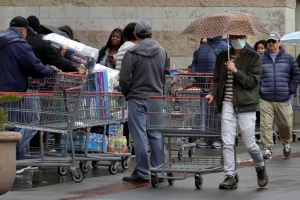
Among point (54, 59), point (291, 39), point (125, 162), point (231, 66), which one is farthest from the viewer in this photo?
point (291, 39)

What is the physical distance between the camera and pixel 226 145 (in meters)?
11.2

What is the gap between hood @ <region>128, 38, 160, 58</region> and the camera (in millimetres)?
11953

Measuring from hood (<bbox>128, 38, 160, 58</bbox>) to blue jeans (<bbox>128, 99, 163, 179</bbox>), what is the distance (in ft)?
1.86

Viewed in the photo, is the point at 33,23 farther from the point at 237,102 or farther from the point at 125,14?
the point at 125,14

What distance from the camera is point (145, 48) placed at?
12.0 meters

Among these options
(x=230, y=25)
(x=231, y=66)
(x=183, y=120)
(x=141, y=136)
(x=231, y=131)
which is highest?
(x=230, y=25)

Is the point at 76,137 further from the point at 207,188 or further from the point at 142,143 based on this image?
the point at 207,188

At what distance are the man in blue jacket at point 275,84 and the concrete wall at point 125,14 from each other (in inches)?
236

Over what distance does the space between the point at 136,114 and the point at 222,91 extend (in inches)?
47.6

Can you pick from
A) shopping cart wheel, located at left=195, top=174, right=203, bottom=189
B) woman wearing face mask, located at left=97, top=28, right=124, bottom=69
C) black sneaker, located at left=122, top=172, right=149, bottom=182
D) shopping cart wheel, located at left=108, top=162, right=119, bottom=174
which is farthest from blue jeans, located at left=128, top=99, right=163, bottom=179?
woman wearing face mask, located at left=97, top=28, right=124, bottom=69

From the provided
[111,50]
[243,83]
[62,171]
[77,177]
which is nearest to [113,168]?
[62,171]

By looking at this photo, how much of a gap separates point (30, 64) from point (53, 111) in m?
0.76

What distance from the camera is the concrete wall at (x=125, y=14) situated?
852 inches

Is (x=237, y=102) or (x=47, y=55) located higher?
(x=47, y=55)
